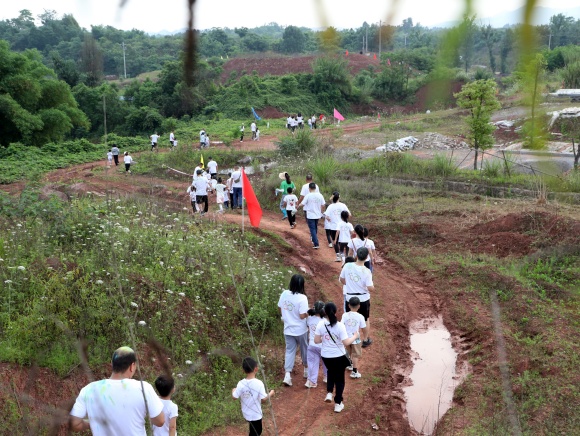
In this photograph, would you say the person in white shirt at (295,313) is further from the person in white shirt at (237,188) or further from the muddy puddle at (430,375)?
the person in white shirt at (237,188)

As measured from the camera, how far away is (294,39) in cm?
129

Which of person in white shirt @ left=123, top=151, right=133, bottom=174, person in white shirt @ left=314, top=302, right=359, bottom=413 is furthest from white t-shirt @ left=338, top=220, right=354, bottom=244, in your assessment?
person in white shirt @ left=123, top=151, right=133, bottom=174

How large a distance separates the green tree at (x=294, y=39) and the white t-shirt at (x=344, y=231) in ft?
27.4

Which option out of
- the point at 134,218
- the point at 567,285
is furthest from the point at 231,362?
the point at 567,285

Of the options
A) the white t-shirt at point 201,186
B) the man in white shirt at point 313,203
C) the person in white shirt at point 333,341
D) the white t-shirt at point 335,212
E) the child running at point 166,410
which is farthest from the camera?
A: the white t-shirt at point 201,186

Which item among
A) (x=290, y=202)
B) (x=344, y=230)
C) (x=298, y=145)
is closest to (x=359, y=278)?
(x=344, y=230)

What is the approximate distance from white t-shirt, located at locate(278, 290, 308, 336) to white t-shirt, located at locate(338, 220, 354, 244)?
3.54 m

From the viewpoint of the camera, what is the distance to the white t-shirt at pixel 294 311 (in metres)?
6.63

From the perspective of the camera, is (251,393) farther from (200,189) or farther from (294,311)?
(200,189)

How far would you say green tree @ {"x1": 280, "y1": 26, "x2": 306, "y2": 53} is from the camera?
111 cm

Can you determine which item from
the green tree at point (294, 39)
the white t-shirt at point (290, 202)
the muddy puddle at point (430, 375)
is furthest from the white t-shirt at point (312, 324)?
the white t-shirt at point (290, 202)

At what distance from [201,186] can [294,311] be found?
686cm

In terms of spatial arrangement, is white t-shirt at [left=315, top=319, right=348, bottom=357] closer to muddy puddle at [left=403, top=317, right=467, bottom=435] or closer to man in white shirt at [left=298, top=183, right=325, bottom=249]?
muddy puddle at [left=403, top=317, right=467, bottom=435]

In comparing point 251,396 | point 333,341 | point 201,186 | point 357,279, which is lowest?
point 251,396
